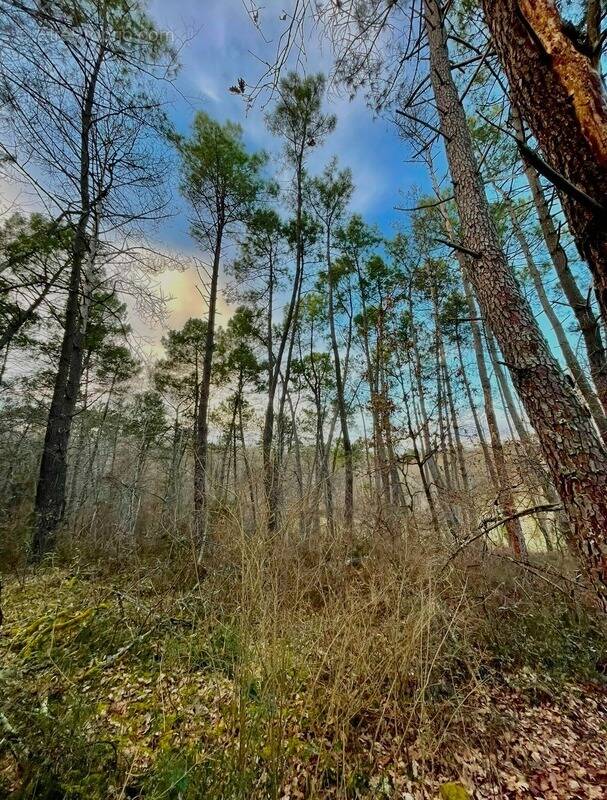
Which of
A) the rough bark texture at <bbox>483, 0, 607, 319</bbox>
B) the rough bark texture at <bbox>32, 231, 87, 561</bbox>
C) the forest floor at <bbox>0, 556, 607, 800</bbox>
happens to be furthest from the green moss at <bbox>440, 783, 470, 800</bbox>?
the rough bark texture at <bbox>32, 231, 87, 561</bbox>

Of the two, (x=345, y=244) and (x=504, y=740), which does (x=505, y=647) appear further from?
(x=345, y=244)

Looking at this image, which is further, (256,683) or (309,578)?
(309,578)

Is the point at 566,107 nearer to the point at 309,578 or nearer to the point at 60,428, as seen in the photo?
the point at 309,578

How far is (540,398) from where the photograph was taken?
5.59 ft

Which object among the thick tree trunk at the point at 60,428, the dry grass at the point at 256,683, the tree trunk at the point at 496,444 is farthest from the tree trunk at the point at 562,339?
the thick tree trunk at the point at 60,428

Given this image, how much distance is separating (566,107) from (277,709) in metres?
3.11

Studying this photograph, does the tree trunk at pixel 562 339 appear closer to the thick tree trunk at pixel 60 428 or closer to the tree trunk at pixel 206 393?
the tree trunk at pixel 206 393

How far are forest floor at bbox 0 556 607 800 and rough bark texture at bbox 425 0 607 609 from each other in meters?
1.21

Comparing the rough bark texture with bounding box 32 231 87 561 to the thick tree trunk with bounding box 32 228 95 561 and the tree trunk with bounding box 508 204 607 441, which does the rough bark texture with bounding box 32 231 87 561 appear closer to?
the thick tree trunk with bounding box 32 228 95 561

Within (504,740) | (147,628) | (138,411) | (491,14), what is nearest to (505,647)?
(504,740)

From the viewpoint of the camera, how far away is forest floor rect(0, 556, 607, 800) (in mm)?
1530

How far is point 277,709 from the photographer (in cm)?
175

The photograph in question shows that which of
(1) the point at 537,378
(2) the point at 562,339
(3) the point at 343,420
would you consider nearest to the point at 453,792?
(1) the point at 537,378

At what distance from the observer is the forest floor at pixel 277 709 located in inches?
60.2
